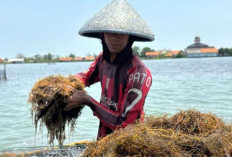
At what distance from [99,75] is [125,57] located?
53 centimetres

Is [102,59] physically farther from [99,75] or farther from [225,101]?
[225,101]

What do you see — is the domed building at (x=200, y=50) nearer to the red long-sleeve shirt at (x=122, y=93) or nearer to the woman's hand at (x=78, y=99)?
the red long-sleeve shirt at (x=122, y=93)

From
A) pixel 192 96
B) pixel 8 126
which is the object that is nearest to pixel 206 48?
pixel 192 96

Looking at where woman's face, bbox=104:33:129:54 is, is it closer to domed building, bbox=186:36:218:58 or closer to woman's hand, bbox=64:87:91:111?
woman's hand, bbox=64:87:91:111

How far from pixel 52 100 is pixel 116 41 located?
657mm

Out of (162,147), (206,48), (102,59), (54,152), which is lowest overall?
(206,48)

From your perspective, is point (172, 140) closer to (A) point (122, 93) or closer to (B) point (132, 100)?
(B) point (132, 100)

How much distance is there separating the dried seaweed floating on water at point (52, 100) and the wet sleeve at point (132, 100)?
370mm

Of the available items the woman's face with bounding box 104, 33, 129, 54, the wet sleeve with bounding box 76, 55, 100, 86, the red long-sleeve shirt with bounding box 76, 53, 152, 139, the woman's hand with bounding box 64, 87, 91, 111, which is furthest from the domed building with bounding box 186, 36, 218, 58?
the woman's hand with bounding box 64, 87, 91, 111

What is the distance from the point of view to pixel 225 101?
14.7 metres

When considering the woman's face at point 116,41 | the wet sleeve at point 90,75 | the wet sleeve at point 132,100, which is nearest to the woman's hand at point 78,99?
the wet sleeve at point 132,100

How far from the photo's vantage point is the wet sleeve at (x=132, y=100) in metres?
2.24

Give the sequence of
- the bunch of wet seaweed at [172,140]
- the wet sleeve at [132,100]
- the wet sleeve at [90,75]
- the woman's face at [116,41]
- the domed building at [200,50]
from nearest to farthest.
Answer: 1. the bunch of wet seaweed at [172,140]
2. the wet sleeve at [132,100]
3. the woman's face at [116,41]
4. the wet sleeve at [90,75]
5. the domed building at [200,50]

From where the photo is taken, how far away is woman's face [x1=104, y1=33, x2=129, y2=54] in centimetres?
237
